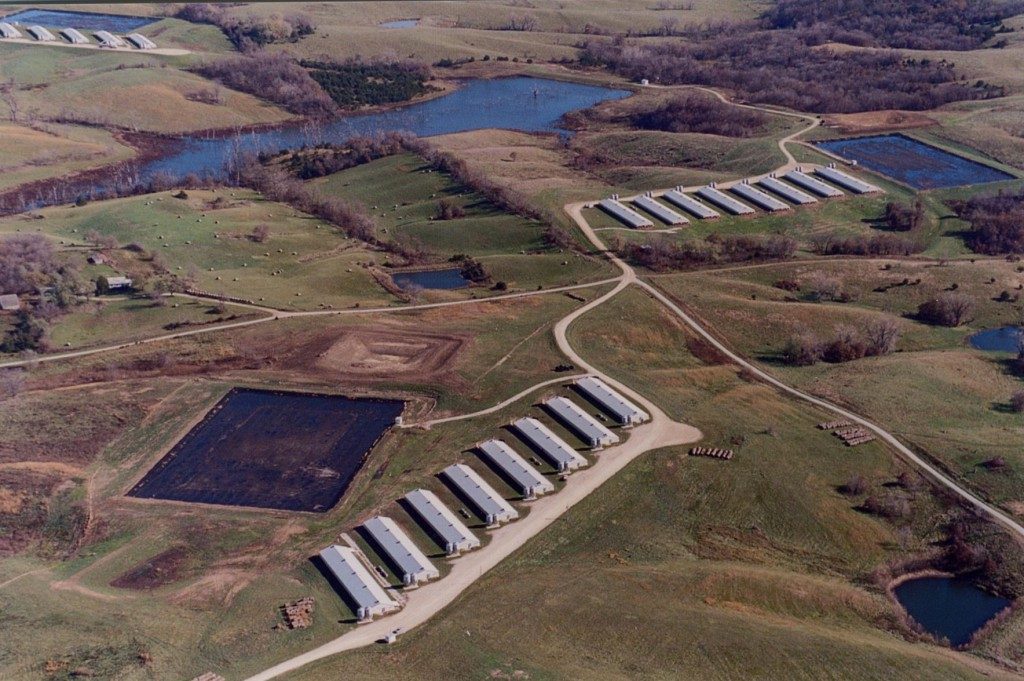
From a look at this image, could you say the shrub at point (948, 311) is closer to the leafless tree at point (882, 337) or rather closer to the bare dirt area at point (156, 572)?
the leafless tree at point (882, 337)

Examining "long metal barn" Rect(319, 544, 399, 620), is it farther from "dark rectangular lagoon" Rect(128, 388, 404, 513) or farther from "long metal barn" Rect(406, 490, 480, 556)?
"dark rectangular lagoon" Rect(128, 388, 404, 513)

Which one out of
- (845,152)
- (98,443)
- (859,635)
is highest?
(845,152)

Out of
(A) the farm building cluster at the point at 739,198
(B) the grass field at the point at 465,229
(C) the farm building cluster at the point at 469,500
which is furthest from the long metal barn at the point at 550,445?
Answer: (A) the farm building cluster at the point at 739,198

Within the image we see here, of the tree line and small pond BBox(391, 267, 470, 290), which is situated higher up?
the tree line

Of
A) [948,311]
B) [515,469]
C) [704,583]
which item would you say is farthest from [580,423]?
[948,311]

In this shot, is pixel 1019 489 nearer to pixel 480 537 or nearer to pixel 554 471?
pixel 554 471

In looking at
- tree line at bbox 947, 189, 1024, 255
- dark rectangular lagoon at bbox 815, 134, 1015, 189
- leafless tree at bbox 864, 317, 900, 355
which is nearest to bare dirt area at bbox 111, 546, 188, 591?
leafless tree at bbox 864, 317, 900, 355

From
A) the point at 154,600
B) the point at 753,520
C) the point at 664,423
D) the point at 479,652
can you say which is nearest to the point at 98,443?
the point at 154,600
